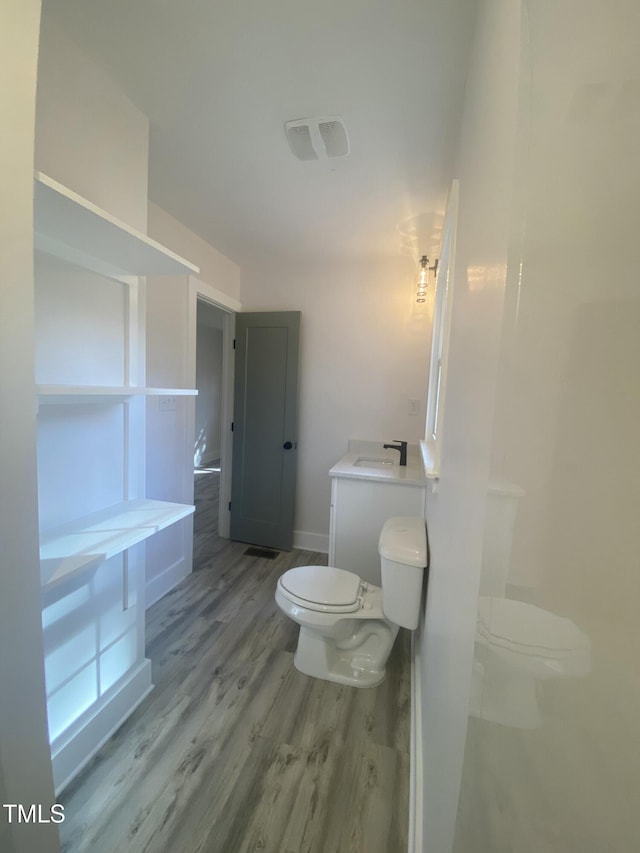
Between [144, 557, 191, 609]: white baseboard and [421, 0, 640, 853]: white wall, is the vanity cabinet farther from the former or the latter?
[421, 0, 640, 853]: white wall

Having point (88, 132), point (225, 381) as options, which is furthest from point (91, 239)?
point (225, 381)

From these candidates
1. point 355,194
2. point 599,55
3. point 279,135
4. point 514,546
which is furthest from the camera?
point 355,194

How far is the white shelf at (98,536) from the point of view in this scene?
3.09ft

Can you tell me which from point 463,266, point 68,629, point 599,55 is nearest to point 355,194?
point 463,266

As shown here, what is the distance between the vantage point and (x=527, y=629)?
0.32 metres

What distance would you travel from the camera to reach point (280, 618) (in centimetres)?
207

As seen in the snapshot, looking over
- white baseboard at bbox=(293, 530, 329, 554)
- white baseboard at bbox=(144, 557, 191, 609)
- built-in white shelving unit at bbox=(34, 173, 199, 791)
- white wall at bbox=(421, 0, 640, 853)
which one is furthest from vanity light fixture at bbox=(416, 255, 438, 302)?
white baseboard at bbox=(144, 557, 191, 609)

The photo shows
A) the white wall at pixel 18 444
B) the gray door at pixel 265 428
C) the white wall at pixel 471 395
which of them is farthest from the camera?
the gray door at pixel 265 428

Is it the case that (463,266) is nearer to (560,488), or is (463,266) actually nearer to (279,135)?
(560,488)

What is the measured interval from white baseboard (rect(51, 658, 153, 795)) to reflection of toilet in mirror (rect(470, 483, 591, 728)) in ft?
4.56

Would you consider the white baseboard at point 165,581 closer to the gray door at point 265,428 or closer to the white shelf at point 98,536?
the gray door at point 265,428

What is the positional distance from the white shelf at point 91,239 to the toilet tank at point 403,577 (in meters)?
1.39

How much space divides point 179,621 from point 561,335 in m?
2.37

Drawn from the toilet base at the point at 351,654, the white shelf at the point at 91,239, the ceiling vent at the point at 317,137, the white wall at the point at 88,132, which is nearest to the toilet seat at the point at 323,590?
the toilet base at the point at 351,654
